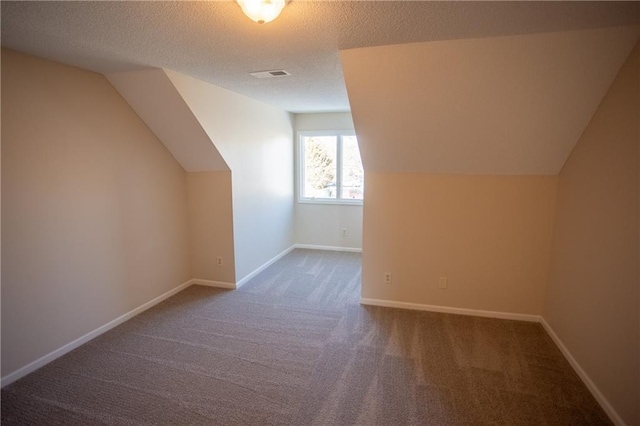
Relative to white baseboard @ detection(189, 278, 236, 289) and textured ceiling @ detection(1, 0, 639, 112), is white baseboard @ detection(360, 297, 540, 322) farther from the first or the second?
textured ceiling @ detection(1, 0, 639, 112)

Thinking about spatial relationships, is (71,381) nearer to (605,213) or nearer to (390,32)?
(390,32)

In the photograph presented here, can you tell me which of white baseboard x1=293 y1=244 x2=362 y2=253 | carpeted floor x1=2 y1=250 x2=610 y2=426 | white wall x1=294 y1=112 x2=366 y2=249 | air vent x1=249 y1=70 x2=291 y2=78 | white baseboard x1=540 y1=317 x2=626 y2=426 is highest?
air vent x1=249 y1=70 x2=291 y2=78

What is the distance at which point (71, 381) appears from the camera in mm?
2225

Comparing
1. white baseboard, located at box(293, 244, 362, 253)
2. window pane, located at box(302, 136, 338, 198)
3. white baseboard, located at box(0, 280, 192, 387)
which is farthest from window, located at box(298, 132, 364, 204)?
white baseboard, located at box(0, 280, 192, 387)

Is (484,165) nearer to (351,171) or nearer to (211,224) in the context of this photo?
(351,171)

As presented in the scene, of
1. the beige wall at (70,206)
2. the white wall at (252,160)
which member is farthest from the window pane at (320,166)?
the beige wall at (70,206)

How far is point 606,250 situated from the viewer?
80.0 inches

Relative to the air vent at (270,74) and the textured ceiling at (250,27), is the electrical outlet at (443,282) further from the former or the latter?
the air vent at (270,74)

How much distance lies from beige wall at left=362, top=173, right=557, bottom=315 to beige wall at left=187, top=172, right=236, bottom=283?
5.18ft

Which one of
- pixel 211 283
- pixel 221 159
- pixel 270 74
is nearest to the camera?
pixel 270 74

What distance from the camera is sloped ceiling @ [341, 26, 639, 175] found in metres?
1.97

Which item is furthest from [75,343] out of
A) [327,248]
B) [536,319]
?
[536,319]

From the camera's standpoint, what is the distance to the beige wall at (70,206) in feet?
7.20

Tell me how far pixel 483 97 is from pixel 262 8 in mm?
1678
